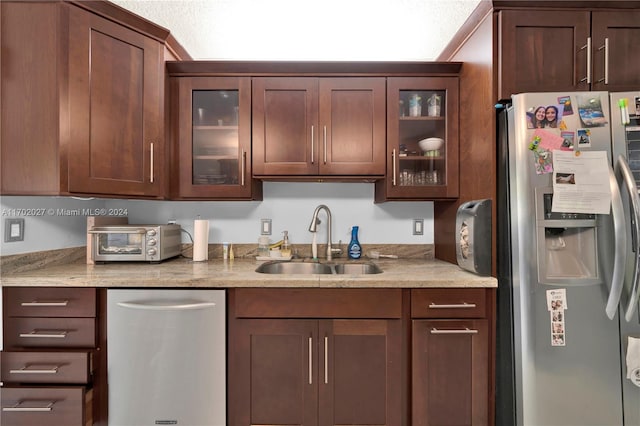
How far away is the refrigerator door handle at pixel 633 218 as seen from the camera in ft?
4.05

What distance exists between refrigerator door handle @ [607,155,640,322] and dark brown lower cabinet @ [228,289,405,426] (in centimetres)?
93

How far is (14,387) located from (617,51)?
10.2ft

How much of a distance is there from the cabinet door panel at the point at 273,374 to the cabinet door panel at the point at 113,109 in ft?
3.30

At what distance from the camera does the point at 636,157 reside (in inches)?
51.4

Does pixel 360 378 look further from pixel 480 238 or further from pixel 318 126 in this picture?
pixel 318 126

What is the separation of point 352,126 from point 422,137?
0.43 meters

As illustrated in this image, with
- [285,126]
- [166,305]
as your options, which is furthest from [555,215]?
[166,305]

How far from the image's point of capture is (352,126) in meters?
1.85

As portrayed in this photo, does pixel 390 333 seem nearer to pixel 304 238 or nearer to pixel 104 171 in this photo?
pixel 304 238

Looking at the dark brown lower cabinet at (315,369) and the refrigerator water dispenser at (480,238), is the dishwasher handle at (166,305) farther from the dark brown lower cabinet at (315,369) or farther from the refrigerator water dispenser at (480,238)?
the refrigerator water dispenser at (480,238)

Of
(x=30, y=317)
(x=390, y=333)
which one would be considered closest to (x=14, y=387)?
(x=30, y=317)

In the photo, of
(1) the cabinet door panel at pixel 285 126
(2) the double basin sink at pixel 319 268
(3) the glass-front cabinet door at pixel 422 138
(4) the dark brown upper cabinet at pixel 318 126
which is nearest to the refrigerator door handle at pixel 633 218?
(3) the glass-front cabinet door at pixel 422 138

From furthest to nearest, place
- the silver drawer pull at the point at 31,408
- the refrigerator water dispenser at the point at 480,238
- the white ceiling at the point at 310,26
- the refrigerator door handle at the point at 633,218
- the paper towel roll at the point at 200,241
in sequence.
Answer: the paper towel roll at the point at 200,241 → the white ceiling at the point at 310,26 → the refrigerator water dispenser at the point at 480,238 → the silver drawer pull at the point at 31,408 → the refrigerator door handle at the point at 633,218

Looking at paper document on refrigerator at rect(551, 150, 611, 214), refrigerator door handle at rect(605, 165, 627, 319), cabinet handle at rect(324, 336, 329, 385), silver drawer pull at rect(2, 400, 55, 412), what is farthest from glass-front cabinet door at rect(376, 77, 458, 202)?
silver drawer pull at rect(2, 400, 55, 412)
